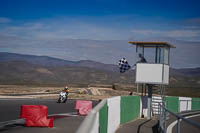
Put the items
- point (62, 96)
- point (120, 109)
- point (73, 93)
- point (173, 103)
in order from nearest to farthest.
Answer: point (120, 109)
point (173, 103)
point (62, 96)
point (73, 93)

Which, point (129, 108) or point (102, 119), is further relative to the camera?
point (129, 108)

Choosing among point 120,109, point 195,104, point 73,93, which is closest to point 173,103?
point 195,104

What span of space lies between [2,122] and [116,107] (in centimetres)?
476

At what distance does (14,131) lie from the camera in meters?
13.8

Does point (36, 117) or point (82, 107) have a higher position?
point (36, 117)

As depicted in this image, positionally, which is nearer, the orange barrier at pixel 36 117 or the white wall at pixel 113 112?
the white wall at pixel 113 112

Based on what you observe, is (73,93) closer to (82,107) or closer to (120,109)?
(82,107)

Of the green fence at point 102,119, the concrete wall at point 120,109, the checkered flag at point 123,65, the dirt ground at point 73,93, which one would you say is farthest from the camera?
the dirt ground at point 73,93

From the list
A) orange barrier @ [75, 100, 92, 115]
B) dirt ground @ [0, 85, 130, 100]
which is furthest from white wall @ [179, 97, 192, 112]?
dirt ground @ [0, 85, 130, 100]

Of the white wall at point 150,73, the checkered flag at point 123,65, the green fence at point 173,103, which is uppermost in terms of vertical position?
the checkered flag at point 123,65

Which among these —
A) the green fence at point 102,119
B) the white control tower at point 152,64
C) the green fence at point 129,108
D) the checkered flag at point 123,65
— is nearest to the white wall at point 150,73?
the white control tower at point 152,64

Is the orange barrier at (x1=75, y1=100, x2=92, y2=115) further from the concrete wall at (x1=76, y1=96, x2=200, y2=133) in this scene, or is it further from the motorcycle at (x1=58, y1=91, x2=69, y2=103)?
the motorcycle at (x1=58, y1=91, x2=69, y2=103)

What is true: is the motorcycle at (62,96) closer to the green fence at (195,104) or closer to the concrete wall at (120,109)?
the concrete wall at (120,109)

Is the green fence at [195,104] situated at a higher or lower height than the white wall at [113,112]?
lower
